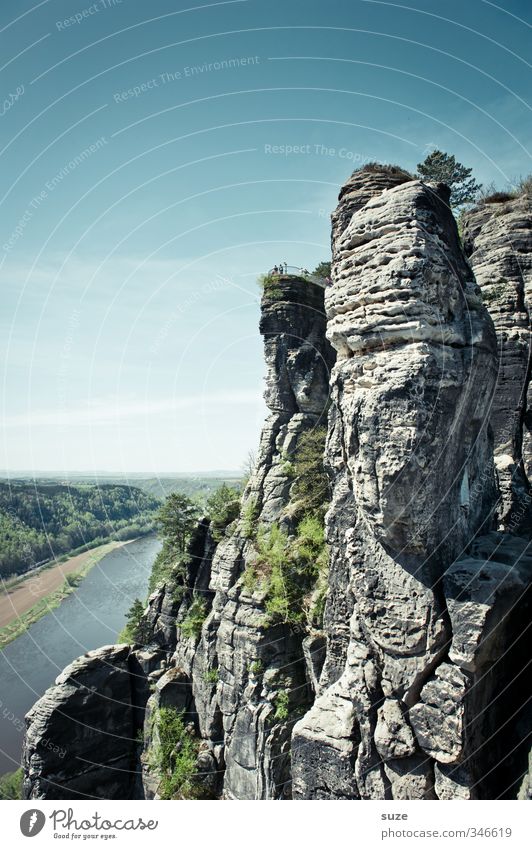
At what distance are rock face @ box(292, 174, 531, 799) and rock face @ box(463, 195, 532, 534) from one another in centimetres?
622

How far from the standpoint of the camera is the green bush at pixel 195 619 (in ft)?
85.7

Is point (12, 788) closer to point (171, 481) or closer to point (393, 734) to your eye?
point (393, 734)

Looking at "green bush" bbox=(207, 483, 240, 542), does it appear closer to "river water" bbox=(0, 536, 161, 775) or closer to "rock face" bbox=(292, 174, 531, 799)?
"rock face" bbox=(292, 174, 531, 799)

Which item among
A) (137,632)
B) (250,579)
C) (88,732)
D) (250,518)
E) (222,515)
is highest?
(250,518)

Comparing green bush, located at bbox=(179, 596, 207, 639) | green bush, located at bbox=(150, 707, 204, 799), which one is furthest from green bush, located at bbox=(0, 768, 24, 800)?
green bush, located at bbox=(179, 596, 207, 639)

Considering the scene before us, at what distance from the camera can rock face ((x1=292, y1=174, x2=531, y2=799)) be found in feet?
27.3

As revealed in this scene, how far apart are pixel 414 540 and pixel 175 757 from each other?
2064cm

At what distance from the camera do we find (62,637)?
188 ft

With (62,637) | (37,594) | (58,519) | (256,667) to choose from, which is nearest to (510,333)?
(256,667)

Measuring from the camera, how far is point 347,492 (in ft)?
38.6

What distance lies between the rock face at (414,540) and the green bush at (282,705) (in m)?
11.7

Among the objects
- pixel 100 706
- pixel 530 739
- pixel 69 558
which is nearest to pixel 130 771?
pixel 100 706

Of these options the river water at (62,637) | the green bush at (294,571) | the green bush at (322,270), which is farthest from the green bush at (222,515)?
the river water at (62,637)

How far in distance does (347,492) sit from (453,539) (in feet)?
9.54
